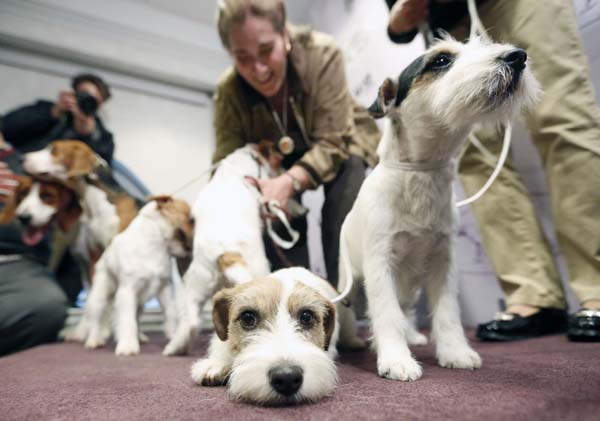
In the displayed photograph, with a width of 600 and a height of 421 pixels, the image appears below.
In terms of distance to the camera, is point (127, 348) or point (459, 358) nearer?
point (459, 358)

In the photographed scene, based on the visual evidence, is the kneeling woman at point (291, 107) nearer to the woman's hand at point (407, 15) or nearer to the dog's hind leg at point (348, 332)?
the dog's hind leg at point (348, 332)

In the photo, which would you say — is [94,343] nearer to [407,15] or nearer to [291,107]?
[291,107]

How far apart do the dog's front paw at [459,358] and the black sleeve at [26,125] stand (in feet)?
9.50

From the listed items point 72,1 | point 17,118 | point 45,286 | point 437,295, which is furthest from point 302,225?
point 72,1

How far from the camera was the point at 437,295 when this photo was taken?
117 cm

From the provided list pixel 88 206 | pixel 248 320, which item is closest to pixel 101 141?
pixel 88 206

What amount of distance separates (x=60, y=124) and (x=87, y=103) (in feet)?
0.98

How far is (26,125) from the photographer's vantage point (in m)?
2.78

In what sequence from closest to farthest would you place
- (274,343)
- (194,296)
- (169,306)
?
(274,343) → (194,296) → (169,306)

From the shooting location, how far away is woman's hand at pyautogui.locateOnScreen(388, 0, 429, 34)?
134 centimetres

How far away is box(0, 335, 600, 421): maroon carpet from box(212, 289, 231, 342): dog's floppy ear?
147mm

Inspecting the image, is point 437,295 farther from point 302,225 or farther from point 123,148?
point 123,148

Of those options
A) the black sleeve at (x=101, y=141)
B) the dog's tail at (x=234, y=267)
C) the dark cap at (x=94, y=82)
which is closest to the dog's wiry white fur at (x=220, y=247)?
the dog's tail at (x=234, y=267)

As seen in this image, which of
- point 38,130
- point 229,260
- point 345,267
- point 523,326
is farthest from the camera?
point 38,130
